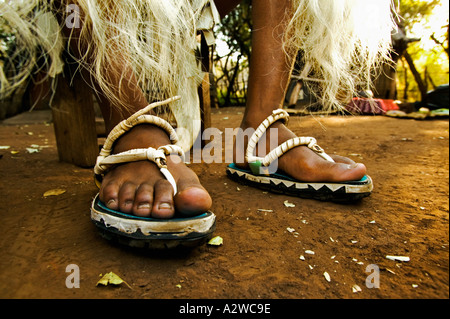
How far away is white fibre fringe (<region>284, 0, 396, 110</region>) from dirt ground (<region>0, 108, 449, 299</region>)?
1.63ft

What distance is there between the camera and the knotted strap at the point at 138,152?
2.83 feet

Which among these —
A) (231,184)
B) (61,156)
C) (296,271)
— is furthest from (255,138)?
(61,156)

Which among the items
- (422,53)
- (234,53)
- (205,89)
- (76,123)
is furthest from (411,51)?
(76,123)

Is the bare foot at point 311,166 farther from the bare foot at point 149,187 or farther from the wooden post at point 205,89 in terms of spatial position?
the wooden post at point 205,89

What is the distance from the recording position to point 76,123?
1521 millimetres

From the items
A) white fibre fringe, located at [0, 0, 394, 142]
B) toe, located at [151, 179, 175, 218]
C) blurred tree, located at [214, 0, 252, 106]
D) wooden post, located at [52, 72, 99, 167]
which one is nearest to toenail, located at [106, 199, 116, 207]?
toe, located at [151, 179, 175, 218]

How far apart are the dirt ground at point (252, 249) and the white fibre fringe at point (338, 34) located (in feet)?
1.63

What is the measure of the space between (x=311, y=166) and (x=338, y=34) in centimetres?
50

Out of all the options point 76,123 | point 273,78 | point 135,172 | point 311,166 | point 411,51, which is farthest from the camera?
point 411,51

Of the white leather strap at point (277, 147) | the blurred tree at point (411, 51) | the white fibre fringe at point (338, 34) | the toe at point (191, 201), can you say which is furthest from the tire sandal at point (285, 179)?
the blurred tree at point (411, 51)

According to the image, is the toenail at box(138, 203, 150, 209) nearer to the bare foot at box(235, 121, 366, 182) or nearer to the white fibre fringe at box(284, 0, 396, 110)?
the bare foot at box(235, 121, 366, 182)

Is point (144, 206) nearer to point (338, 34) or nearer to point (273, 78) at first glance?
point (273, 78)

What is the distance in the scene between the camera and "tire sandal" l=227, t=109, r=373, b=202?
1.03 meters

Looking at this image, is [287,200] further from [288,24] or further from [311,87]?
[288,24]
